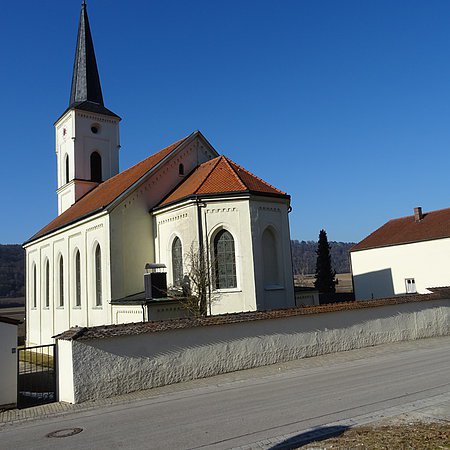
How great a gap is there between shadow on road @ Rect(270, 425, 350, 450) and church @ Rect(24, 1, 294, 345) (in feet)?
38.9

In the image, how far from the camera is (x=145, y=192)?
2366 cm

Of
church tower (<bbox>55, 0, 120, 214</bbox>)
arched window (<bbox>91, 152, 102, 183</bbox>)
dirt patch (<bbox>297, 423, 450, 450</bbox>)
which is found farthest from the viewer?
arched window (<bbox>91, 152, 102, 183</bbox>)

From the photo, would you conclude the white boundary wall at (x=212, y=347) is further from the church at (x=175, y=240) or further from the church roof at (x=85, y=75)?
the church roof at (x=85, y=75)

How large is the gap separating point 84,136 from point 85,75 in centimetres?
509

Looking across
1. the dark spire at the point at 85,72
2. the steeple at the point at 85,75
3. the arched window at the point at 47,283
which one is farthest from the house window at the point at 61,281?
the dark spire at the point at 85,72

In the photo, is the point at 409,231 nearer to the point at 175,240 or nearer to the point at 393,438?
the point at 175,240

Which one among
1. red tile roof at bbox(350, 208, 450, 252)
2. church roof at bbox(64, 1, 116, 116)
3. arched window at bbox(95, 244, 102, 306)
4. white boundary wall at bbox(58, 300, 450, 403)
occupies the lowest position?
white boundary wall at bbox(58, 300, 450, 403)

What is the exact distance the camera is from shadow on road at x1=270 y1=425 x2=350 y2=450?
7095 mm

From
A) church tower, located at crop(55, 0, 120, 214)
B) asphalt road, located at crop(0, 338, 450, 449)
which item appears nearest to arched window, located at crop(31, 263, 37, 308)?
church tower, located at crop(55, 0, 120, 214)

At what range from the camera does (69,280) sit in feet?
87.7

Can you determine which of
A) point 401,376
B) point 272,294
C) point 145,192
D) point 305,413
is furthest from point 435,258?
point 305,413

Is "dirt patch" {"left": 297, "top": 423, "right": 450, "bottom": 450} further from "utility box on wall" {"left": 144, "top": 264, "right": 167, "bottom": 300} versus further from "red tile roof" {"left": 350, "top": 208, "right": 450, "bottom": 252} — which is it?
"red tile roof" {"left": 350, "top": 208, "right": 450, "bottom": 252}

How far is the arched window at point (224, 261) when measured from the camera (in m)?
20.4

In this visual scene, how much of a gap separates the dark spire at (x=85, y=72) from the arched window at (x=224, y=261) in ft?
61.3
